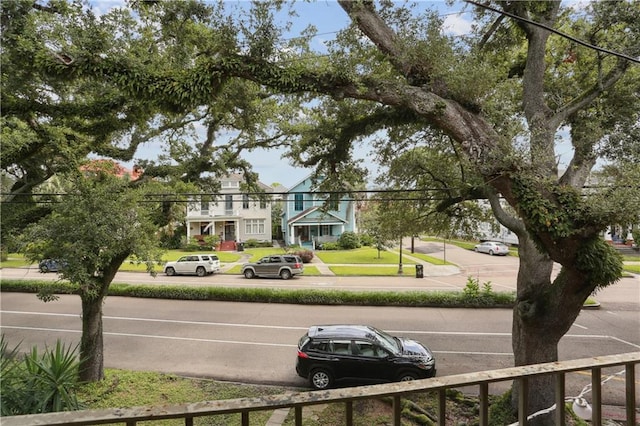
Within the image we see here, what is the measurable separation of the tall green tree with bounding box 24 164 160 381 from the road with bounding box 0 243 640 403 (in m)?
2.84

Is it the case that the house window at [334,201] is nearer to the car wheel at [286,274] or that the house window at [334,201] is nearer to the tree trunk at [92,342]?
the tree trunk at [92,342]

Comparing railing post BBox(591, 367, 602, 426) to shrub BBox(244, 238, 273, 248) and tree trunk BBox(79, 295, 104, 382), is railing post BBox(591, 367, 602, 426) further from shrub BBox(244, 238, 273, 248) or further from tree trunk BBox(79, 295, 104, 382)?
shrub BBox(244, 238, 273, 248)

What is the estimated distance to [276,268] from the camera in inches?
749

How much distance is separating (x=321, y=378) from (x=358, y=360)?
0.93 metres

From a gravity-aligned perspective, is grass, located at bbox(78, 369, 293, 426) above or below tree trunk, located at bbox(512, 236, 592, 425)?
below

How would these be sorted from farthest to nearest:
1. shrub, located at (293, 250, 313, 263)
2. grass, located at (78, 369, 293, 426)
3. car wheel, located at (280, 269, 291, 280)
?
shrub, located at (293, 250, 313, 263) → car wheel, located at (280, 269, 291, 280) → grass, located at (78, 369, 293, 426)

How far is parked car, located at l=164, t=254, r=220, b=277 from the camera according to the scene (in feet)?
65.4

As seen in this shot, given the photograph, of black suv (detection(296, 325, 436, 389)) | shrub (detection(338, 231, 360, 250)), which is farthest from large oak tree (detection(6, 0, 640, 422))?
shrub (detection(338, 231, 360, 250))

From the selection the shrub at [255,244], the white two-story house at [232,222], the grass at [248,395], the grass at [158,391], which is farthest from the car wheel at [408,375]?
the shrub at [255,244]

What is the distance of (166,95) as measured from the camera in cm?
559

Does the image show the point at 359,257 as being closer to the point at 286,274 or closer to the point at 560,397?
the point at 286,274

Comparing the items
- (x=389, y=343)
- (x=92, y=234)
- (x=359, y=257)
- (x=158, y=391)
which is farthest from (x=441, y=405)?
(x=359, y=257)

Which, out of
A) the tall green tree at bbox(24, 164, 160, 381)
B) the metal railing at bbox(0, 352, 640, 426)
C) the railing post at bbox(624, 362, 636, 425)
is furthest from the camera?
the tall green tree at bbox(24, 164, 160, 381)

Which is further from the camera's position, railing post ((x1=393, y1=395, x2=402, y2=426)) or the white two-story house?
the white two-story house
